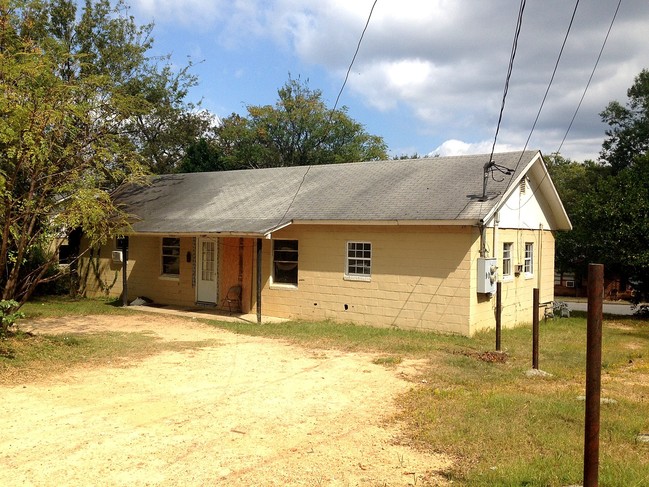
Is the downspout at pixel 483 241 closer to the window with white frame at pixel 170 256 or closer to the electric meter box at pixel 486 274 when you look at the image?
the electric meter box at pixel 486 274

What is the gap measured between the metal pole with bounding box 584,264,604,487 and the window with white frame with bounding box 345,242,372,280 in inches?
424

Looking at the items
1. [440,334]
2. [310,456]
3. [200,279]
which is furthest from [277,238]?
[310,456]

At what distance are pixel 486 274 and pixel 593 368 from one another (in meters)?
9.66

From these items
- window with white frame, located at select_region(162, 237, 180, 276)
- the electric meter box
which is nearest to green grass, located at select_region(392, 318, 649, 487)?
the electric meter box

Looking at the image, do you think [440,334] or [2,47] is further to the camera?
[440,334]

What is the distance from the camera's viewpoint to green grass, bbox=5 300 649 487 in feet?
16.6

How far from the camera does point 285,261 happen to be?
1611cm

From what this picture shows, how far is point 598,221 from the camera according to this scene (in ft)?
66.2

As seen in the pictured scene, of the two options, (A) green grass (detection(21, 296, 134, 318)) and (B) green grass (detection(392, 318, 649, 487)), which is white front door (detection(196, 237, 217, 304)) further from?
(B) green grass (detection(392, 318, 649, 487))

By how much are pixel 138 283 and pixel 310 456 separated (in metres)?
15.3

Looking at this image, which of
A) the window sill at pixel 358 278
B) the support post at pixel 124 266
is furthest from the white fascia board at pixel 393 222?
the support post at pixel 124 266

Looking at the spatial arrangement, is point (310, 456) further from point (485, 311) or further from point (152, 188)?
point (152, 188)

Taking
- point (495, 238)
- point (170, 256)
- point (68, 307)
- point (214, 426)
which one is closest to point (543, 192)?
point (495, 238)

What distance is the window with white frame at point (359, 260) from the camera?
572 inches
